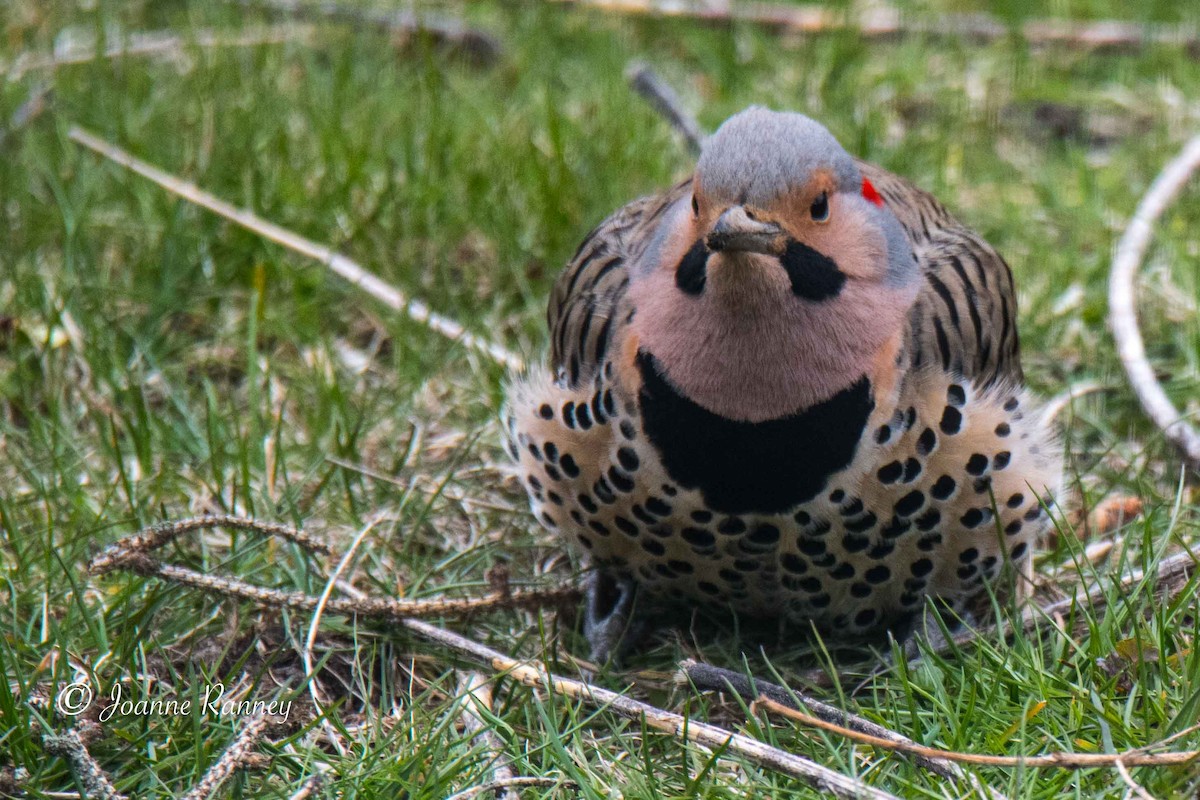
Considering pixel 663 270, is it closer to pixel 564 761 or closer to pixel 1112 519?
pixel 564 761

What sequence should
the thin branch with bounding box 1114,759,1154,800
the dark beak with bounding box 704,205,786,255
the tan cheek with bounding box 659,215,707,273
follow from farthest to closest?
1. the tan cheek with bounding box 659,215,707,273
2. the dark beak with bounding box 704,205,786,255
3. the thin branch with bounding box 1114,759,1154,800

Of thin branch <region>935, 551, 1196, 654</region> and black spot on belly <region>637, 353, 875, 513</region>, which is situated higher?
black spot on belly <region>637, 353, 875, 513</region>

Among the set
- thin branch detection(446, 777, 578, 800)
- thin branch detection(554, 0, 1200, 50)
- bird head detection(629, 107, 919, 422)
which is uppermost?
thin branch detection(554, 0, 1200, 50)

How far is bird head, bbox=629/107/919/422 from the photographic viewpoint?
3.13 meters

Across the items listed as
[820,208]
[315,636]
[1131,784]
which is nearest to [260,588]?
[315,636]

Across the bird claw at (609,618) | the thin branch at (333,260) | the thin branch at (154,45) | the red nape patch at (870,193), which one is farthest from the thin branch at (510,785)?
the thin branch at (154,45)

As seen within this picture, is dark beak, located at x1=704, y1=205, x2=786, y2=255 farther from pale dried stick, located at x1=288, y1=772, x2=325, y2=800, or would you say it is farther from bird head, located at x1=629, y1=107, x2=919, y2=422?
pale dried stick, located at x1=288, y1=772, x2=325, y2=800

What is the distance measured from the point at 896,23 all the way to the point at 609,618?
4052 millimetres

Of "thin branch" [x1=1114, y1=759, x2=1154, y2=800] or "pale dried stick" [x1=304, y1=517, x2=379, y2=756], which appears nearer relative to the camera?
"thin branch" [x1=1114, y1=759, x2=1154, y2=800]

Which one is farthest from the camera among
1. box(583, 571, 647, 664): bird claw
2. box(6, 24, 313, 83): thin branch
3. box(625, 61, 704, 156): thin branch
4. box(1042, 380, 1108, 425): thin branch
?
box(6, 24, 313, 83): thin branch

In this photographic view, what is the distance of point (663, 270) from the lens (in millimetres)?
3377

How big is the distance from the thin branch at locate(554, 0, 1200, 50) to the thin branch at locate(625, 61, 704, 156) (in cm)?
89

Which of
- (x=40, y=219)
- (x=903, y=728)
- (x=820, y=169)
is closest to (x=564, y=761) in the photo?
(x=903, y=728)
